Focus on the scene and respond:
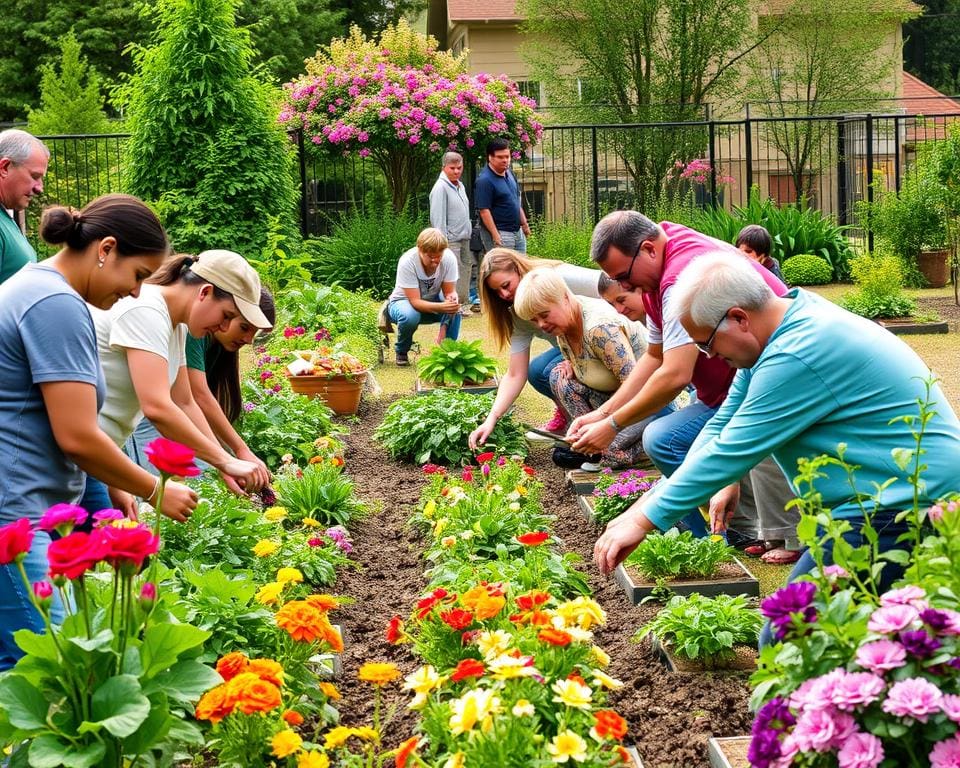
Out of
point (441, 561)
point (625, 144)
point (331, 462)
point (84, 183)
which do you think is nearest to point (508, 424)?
point (331, 462)

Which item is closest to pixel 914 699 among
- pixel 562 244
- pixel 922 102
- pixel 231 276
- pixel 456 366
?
pixel 231 276

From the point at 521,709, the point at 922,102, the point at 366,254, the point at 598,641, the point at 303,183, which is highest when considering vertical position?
the point at 922,102

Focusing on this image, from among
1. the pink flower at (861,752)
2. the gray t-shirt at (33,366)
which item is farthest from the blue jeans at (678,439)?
the pink flower at (861,752)

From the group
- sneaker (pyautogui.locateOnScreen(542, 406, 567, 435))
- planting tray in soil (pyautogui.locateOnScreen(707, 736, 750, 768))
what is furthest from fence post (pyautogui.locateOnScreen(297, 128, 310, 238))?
planting tray in soil (pyautogui.locateOnScreen(707, 736, 750, 768))

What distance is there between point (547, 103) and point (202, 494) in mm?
26034

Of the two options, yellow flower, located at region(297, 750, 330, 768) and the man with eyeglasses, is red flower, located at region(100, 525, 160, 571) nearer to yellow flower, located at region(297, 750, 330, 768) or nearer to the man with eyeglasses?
yellow flower, located at region(297, 750, 330, 768)

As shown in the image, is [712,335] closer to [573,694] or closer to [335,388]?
[573,694]

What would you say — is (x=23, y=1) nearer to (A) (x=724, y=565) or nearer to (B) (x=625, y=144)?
(B) (x=625, y=144)

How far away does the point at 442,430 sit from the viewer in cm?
748

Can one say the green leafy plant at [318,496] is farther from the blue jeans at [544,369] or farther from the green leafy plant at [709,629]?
the green leafy plant at [709,629]

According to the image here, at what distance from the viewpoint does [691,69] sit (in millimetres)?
27516

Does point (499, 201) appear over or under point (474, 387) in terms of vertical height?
over

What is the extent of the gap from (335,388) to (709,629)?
5.19 metres

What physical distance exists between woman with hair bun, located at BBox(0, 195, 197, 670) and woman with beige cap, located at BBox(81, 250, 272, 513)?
70 cm
